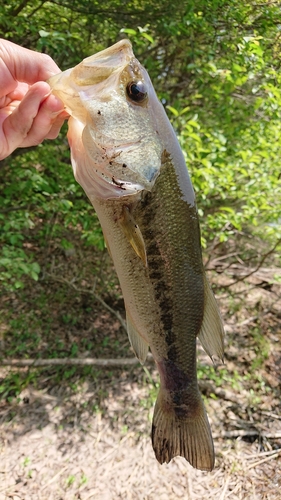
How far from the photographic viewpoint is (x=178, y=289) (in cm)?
163

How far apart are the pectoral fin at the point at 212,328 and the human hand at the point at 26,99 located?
106 cm

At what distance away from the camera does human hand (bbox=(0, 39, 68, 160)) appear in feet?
4.72

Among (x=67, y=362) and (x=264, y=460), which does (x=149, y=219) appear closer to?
(x=67, y=362)

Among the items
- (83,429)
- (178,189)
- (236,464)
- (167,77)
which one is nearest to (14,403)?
(83,429)

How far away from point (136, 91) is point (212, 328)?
112 centimetres

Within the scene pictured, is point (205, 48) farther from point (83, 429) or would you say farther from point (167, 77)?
point (83, 429)

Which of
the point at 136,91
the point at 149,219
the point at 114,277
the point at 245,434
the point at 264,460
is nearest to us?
the point at 136,91

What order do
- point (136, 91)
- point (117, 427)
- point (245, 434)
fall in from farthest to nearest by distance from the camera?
point (245, 434)
point (117, 427)
point (136, 91)

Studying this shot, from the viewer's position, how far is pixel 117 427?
384cm

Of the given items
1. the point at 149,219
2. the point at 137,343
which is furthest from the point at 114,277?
the point at 149,219

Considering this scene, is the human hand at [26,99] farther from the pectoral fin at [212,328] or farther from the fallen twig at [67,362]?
the fallen twig at [67,362]

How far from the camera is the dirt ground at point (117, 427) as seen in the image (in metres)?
3.30

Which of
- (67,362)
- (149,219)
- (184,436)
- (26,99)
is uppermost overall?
(26,99)

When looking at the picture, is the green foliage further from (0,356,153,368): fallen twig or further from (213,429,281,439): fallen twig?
(213,429,281,439): fallen twig
